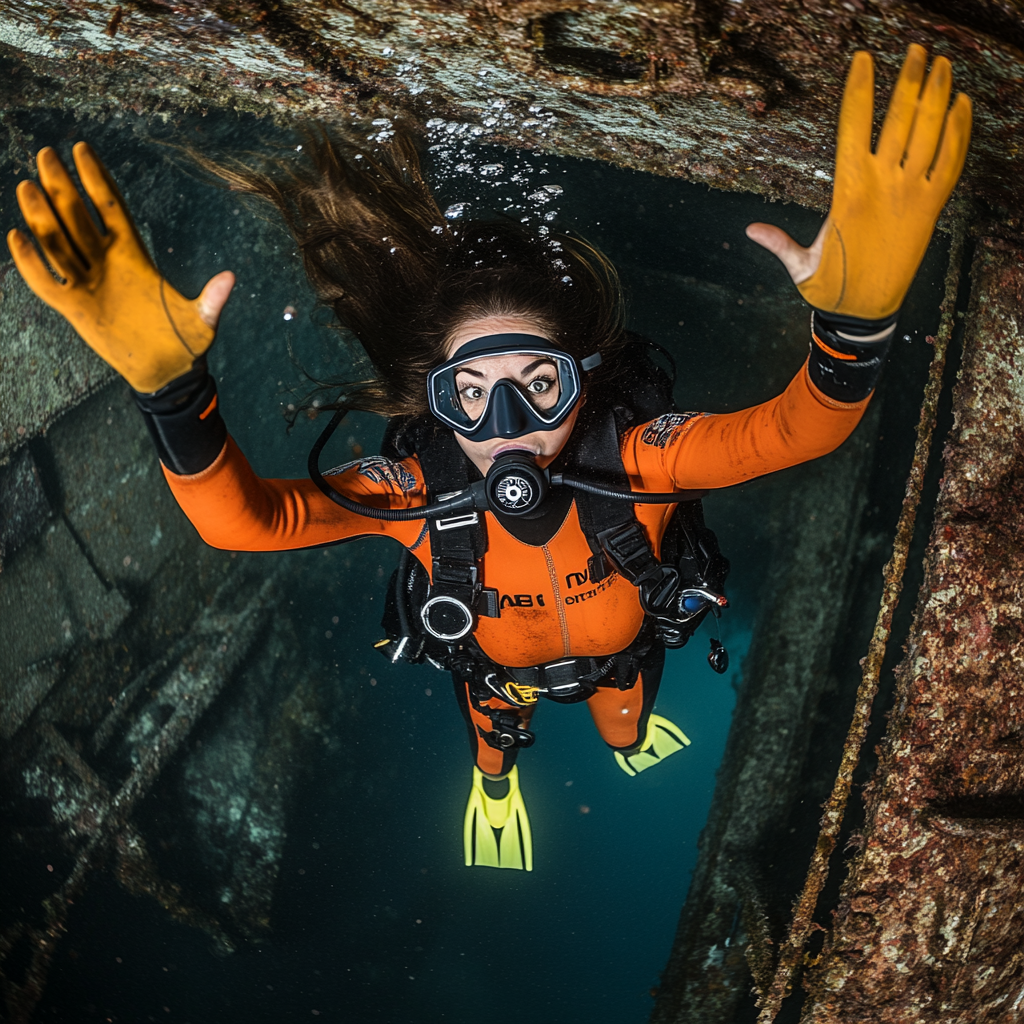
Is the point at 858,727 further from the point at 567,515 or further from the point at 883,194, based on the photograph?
the point at 883,194

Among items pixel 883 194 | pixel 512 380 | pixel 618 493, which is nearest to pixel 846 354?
pixel 883 194

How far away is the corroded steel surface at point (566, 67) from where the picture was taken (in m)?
1.49

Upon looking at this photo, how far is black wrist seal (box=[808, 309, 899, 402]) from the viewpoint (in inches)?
50.2

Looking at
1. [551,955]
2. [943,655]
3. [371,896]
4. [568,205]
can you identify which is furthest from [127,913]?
[568,205]

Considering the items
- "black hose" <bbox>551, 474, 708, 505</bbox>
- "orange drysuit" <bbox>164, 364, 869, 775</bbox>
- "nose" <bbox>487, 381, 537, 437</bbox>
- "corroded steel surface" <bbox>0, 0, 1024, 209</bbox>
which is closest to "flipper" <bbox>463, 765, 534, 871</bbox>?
"orange drysuit" <bbox>164, 364, 869, 775</bbox>

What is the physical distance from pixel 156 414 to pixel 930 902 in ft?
7.37

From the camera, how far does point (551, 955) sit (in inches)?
81.6

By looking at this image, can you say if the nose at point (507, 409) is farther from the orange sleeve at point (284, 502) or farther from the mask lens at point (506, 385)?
the orange sleeve at point (284, 502)

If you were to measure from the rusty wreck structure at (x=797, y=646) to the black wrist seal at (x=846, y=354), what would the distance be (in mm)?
745

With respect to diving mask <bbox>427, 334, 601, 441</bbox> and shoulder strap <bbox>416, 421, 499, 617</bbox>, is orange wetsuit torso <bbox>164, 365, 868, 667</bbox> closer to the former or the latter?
shoulder strap <bbox>416, 421, 499, 617</bbox>

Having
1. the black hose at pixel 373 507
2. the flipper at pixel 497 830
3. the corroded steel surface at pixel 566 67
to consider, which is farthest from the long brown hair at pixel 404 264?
the flipper at pixel 497 830

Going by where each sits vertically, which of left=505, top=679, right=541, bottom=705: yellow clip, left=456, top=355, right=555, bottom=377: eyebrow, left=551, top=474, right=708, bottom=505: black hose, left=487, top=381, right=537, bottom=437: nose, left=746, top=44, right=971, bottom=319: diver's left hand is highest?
left=746, top=44, right=971, bottom=319: diver's left hand

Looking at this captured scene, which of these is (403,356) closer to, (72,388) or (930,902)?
(72,388)

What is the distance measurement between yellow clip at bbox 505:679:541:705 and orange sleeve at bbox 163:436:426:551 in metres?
0.53
